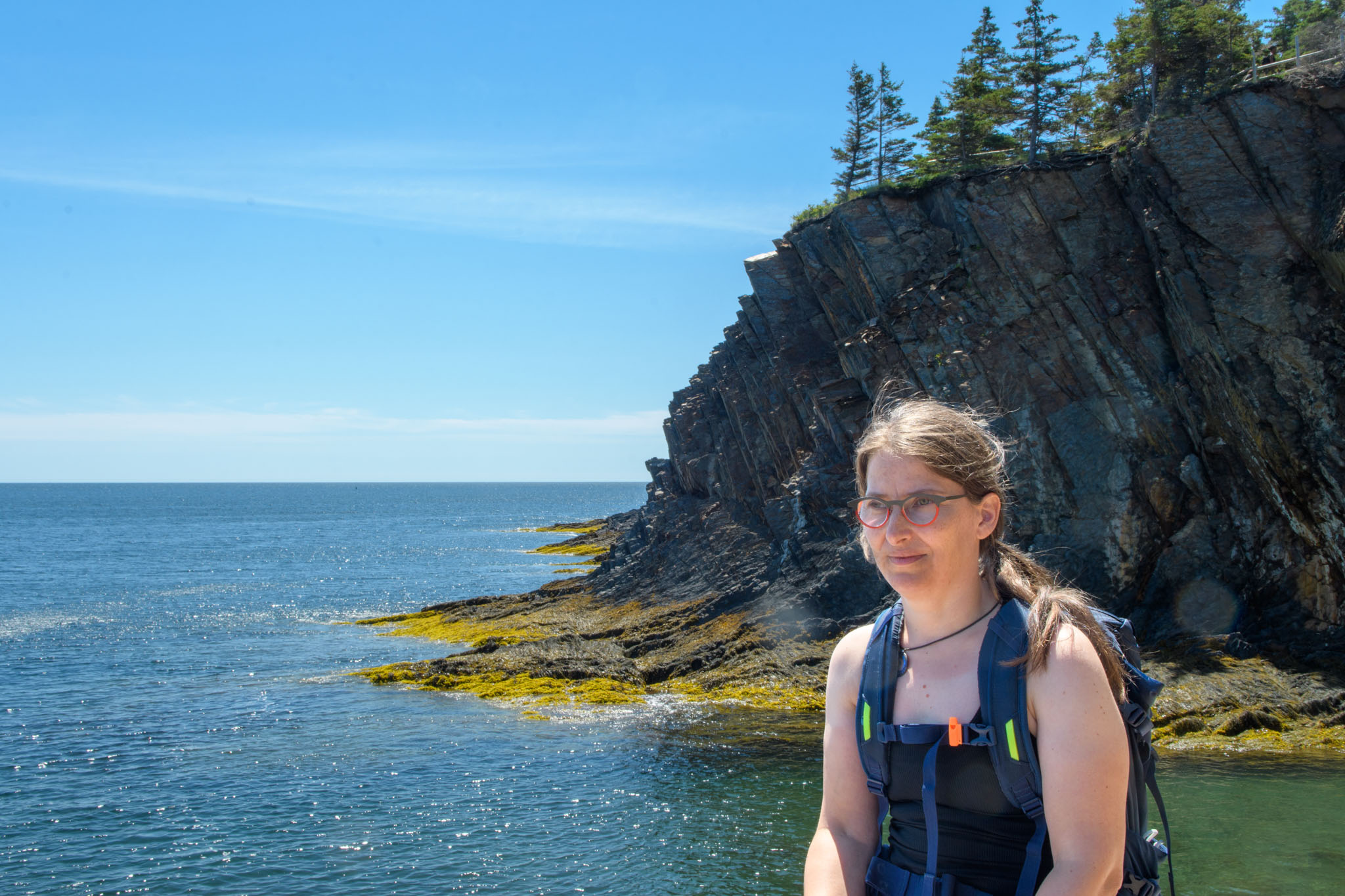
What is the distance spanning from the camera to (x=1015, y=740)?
2787mm

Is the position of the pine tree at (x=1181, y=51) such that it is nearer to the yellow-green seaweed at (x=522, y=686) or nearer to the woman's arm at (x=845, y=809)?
the yellow-green seaweed at (x=522, y=686)

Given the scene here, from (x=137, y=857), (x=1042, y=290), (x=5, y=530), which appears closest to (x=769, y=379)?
(x=1042, y=290)

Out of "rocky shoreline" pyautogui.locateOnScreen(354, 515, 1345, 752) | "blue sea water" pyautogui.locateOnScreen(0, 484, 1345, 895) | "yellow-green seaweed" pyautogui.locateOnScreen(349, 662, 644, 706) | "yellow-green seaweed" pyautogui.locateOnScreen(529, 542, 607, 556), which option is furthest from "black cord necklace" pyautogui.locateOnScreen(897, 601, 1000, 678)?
"yellow-green seaweed" pyautogui.locateOnScreen(529, 542, 607, 556)

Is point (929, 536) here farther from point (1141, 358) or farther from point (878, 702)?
point (1141, 358)

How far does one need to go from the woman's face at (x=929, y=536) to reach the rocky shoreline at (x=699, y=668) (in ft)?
64.3

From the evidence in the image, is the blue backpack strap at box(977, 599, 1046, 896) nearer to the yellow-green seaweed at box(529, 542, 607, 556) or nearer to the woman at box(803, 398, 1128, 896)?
the woman at box(803, 398, 1128, 896)

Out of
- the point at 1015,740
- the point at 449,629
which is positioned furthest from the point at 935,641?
the point at 449,629

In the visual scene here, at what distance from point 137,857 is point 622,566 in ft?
98.1

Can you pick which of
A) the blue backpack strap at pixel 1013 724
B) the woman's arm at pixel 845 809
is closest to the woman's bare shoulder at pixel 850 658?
the woman's arm at pixel 845 809

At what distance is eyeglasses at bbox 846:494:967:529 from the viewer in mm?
3125

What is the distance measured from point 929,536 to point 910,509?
0.11m

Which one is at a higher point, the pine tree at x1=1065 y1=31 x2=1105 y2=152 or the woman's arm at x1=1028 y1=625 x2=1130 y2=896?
the pine tree at x1=1065 y1=31 x2=1105 y2=152

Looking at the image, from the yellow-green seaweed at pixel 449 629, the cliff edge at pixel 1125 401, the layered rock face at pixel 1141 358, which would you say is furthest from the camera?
the yellow-green seaweed at pixel 449 629

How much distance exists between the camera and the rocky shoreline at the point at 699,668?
20016 millimetres
